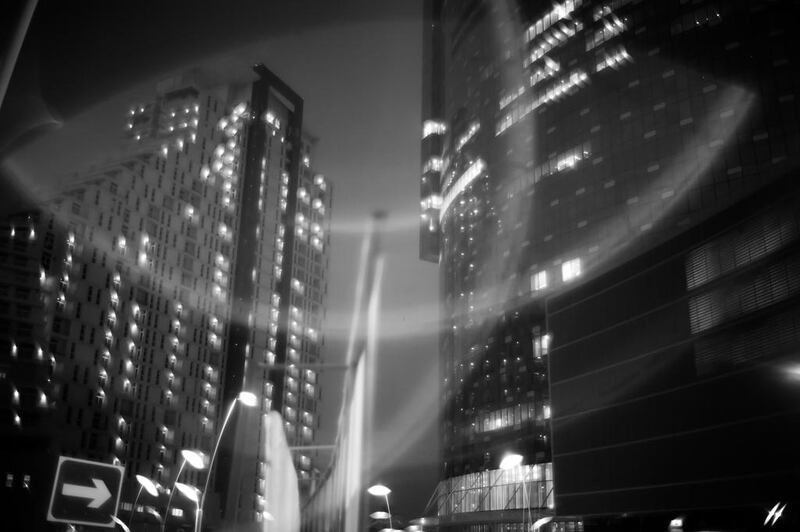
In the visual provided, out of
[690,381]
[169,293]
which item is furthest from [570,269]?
[169,293]

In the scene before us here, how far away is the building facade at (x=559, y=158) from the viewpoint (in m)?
90.5

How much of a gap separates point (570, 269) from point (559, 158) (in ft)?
58.5

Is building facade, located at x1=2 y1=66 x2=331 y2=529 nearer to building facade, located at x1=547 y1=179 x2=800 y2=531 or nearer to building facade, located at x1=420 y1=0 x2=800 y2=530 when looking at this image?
building facade, located at x1=547 y1=179 x2=800 y2=531

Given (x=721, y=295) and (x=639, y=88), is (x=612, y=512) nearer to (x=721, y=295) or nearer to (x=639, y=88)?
(x=721, y=295)

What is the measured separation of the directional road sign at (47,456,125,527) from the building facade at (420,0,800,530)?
6970 cm

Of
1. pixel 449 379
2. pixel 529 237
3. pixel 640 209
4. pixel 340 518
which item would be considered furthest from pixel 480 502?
pixel 340 518

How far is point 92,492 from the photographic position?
554 cm

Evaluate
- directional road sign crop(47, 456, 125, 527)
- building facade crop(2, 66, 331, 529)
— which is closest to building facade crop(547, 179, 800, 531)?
building facade crop(2, 66, 331, 529)

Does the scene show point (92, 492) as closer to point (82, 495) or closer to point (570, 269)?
point (82, 495)

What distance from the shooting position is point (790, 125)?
84.8 m

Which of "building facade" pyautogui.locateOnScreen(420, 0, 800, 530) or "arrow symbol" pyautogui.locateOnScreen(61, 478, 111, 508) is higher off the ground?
"building facade" pyautogui.locateOnScreen(420, 0, 800, 530)

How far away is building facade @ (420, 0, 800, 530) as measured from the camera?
90.5 metres

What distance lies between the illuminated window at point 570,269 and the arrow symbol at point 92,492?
338ft

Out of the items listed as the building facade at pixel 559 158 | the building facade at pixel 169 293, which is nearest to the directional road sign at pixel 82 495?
the building facade at pixel 169 293
